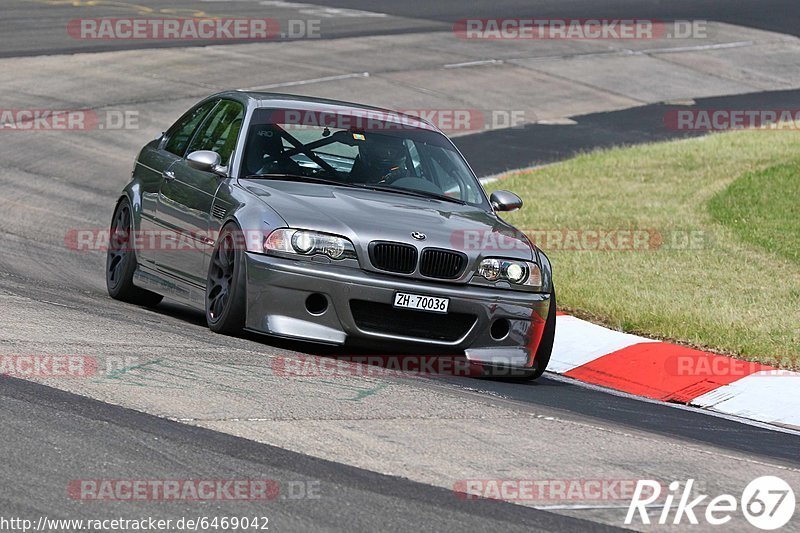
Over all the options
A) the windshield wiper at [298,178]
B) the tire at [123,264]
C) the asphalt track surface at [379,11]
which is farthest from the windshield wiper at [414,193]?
the asphalt track surface at [379,11]

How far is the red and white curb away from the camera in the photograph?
891 centimetres

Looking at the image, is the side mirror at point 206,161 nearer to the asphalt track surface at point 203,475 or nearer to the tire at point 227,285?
the tire at point 227,285

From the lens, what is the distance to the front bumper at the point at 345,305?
8312 millimetres

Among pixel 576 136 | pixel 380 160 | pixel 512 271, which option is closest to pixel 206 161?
pixel 380 160

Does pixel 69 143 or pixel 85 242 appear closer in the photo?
Answer: pixel 85 242

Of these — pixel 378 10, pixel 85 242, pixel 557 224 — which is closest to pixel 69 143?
pixel 85 242

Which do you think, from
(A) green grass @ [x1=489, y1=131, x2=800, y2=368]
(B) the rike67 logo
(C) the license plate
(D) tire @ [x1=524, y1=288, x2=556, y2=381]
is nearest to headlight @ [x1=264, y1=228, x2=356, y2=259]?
(C) the license plate

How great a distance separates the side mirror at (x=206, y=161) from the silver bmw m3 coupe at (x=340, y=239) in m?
0.01

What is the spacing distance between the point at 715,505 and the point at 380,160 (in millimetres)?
4399

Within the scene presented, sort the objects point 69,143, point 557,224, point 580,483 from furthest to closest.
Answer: point 69,143
point 557,224
point 580,483

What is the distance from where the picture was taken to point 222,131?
32.7ft

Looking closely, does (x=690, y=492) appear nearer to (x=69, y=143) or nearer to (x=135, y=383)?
(x=135, y=383)

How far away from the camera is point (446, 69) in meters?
26.3

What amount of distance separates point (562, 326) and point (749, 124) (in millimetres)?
13475
